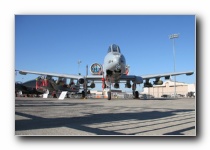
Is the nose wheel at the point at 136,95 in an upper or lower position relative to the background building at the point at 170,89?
lower

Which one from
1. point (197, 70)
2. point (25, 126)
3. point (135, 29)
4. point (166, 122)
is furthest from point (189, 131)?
point (25, 126)

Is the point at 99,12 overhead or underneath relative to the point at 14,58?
overhead

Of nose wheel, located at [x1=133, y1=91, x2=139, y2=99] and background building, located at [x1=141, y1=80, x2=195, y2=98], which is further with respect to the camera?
nose wheel, located at [x1=133, y1=91, x2=139, y2=99]

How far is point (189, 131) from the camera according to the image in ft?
14.3

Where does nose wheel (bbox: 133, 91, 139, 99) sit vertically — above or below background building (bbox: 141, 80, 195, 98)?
below

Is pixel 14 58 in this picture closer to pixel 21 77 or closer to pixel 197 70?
pixel 21 77

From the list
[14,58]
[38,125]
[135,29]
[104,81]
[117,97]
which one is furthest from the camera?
[117,97]

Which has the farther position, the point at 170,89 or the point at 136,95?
the point at 136,95

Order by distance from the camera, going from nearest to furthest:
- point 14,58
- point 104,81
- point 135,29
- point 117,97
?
point 14,58 → point 135,29 → point 104,81 → point 117,97

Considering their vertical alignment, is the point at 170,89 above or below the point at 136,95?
above

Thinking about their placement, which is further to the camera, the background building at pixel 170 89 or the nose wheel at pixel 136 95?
the nose wheel at pixel 136 95
